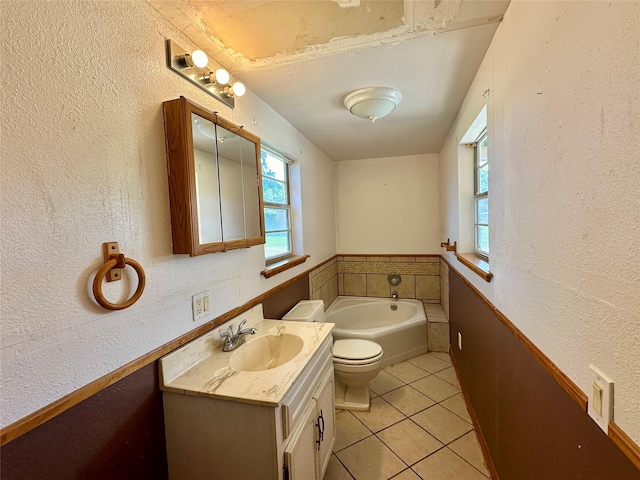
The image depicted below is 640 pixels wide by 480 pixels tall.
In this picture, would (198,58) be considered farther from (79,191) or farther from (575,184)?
(575,184)

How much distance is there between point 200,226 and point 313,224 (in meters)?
1.69

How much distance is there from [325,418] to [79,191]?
1462mm

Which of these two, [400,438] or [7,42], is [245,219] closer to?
[7,42]

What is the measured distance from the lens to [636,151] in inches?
21.0

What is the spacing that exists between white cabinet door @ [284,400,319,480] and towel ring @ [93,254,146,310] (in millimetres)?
767

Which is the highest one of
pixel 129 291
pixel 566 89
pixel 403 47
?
pixel 403 47

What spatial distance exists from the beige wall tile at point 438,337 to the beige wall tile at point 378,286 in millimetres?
741

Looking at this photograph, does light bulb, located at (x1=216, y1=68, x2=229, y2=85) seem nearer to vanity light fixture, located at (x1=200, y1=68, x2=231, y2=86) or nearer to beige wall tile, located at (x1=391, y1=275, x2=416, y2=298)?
vanity light fixture, located at (x1=200, y1=68, x2=231, y2=86)

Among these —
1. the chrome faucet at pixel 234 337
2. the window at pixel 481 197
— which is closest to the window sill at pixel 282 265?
the chrome faucet at pixel 234 337

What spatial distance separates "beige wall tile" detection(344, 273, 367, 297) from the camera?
3.67 metres

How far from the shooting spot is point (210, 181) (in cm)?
130

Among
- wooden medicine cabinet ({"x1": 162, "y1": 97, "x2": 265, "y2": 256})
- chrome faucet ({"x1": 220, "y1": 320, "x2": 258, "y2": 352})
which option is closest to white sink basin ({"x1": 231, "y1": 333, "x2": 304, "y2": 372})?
chrome faucet ({"x1": 220, "y1": 320, "x2": 258, "y2": 352})

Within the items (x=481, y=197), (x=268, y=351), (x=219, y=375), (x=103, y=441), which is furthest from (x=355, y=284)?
(x=103, y=441)

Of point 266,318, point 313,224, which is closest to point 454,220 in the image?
point 313,224
